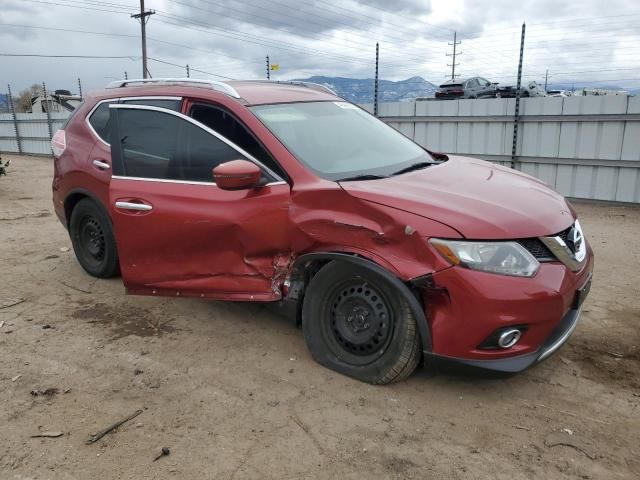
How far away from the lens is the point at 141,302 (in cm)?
467

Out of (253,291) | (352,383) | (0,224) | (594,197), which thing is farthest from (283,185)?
(594,197)

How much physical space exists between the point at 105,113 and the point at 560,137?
7.86 m

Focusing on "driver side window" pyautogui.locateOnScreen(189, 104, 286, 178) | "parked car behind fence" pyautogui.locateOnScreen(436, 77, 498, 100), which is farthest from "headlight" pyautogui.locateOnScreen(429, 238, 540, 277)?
"parked car behind fence" pyautogui.locateOnScreen(436, 77, 498, 100)

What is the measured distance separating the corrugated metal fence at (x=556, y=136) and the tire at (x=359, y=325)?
300 inches

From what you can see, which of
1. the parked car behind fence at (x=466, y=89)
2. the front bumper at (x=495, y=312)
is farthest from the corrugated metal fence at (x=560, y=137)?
the parked car behind fence at (x=466, y=89)

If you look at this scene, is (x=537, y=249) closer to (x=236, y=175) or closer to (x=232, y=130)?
(x=236, y=175)

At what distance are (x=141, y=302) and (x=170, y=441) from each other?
2184 millimetres

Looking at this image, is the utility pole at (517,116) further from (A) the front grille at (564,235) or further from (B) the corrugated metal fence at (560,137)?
(A) the front grille at (564,235)

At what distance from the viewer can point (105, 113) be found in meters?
4.61

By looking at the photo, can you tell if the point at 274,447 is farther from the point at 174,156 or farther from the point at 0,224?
the point at 0,224

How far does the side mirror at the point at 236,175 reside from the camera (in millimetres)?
3266

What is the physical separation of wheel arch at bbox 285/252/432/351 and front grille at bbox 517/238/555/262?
2.07ft

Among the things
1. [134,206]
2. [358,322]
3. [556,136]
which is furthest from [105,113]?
[556,136]

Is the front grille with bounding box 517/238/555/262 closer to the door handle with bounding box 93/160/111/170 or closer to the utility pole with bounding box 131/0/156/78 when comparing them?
the door handle with bounding box 93/160/111/170
